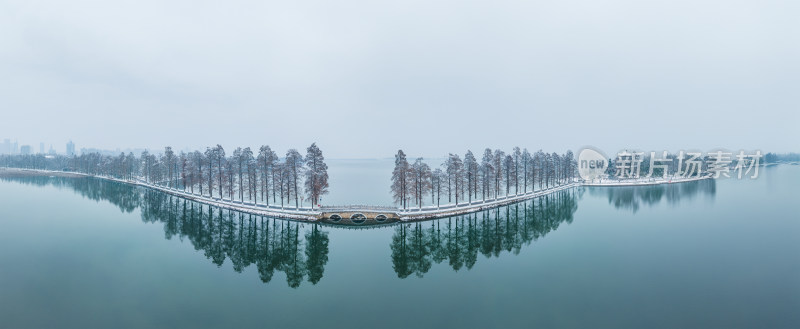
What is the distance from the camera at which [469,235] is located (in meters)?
41.2

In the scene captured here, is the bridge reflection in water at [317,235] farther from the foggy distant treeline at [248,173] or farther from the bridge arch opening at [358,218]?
the foggy distant treeline at [248,173]

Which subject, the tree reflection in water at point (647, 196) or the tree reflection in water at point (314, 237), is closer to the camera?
the tree reflection in water at point (314, 237)

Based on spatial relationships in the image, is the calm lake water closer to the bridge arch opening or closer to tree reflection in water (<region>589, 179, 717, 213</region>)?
the bridge arch opening

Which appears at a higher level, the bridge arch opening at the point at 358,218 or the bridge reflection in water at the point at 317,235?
the bridge arch opening at the point at 358,218

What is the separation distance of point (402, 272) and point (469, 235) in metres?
16.1

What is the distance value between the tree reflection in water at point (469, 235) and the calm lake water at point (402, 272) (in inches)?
12.1

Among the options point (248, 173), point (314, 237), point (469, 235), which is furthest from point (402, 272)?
point (248, 173)

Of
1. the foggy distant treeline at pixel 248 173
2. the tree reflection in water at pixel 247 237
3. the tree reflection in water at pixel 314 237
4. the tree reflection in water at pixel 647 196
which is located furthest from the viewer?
the tree reflection in water at pixel 647 196

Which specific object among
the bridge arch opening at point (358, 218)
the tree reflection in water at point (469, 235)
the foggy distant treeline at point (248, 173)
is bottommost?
the tree reflection in water at point (469, 235)

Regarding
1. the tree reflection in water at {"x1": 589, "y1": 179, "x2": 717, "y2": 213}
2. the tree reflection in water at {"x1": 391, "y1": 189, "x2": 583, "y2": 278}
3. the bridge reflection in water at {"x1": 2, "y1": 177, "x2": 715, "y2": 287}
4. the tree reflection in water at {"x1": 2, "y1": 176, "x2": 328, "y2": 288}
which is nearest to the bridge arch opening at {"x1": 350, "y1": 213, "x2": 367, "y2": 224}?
the bridge reflection in water at {"x1": 2, "y1": 177, "x2": 715, "y2": 287}

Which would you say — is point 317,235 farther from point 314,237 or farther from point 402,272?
point 402,272

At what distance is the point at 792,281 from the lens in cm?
2542

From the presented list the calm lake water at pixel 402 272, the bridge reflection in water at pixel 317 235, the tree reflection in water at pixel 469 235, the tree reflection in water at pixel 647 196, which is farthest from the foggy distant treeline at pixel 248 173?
the tree reflection in water at pixel 647 196

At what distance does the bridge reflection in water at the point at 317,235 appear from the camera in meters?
30.3
